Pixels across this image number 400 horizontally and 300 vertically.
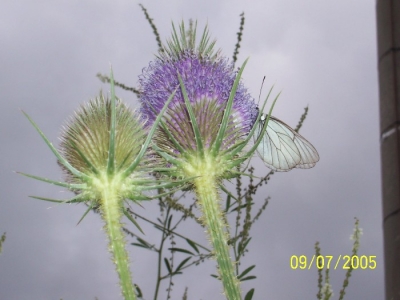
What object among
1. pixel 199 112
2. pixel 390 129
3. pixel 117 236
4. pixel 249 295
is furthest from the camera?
pixel 390 129

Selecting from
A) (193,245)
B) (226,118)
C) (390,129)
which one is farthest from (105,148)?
(390,129)

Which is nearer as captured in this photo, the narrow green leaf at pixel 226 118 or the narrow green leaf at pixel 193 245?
the narrow green leaf at pixel 226 118

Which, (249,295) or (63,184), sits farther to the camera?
(249,295)

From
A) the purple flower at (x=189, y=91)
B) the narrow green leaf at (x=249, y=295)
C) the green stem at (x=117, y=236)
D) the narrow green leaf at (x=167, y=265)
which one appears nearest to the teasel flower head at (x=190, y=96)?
the purple flower at (x=189, y=91)

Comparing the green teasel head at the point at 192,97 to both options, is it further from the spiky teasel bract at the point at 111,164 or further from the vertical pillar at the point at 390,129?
the vertical pillar at the point at 390,129

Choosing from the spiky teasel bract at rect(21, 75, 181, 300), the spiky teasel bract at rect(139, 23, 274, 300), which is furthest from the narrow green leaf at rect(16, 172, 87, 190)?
the spiky teasel bract at rect(139, 23, 274, 300)

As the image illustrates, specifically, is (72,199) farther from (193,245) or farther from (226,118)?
(193,245)
